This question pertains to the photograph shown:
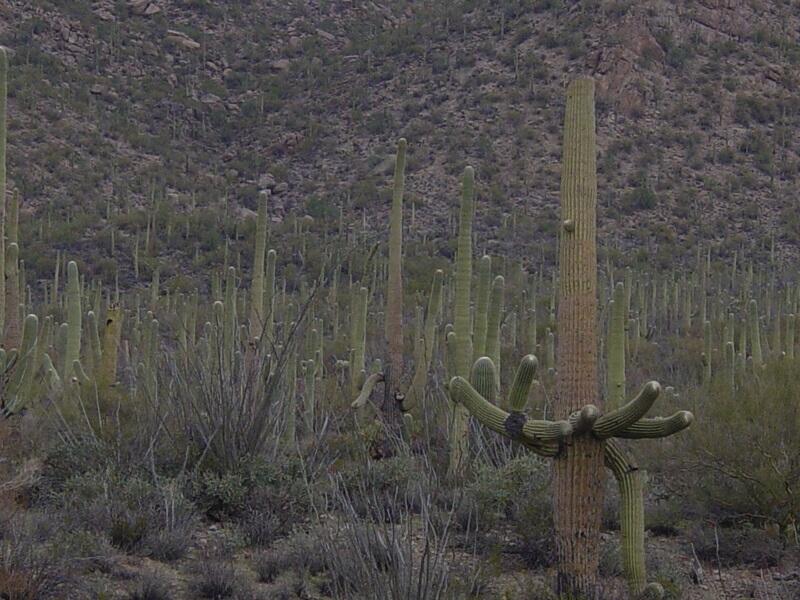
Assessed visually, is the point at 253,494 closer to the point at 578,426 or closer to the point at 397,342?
the point at 578,426

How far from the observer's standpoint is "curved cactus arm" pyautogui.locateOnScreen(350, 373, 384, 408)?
11.1 meters

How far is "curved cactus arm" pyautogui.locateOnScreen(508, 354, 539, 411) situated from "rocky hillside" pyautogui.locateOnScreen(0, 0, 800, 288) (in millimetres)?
25511

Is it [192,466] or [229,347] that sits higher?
[229,347]

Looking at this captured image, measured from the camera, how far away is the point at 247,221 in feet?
117

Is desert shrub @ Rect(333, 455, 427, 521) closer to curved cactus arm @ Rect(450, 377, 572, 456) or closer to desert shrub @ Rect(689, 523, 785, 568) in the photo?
curved cactus arm @ Rect(450, 377, 572, 456)

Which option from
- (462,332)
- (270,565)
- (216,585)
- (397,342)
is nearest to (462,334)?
(462,332)

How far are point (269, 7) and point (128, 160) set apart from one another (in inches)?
723

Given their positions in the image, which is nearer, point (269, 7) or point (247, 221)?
point (247, 221)

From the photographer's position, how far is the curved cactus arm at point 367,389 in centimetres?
1111

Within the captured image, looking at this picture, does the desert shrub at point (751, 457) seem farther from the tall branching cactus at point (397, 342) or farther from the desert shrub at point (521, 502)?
the tall branching cactus at point (397, 342)

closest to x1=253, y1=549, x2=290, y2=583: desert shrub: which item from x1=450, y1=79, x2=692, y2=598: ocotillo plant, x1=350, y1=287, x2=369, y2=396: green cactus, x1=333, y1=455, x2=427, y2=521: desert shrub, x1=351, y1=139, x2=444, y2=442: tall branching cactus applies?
x1=333, y1=455, x2=427, y2=521: desert shrub

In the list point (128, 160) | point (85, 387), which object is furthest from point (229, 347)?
point (128, 160)

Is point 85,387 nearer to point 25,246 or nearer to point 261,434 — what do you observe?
point 261,434

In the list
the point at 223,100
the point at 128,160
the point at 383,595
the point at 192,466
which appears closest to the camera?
the point at 383,595
